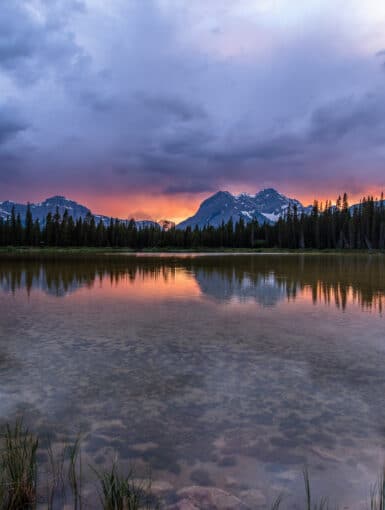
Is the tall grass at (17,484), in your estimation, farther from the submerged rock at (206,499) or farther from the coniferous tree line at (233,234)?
the coniferous tree line at (233,234)

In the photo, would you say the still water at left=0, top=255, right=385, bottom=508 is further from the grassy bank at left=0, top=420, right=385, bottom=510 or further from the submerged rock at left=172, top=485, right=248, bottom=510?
the grassy bank at left=0, top=420, right=385, bottom=510

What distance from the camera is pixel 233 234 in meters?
149

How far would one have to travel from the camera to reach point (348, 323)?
40.5 feet

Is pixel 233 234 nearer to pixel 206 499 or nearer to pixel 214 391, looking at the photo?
pixel 214 391

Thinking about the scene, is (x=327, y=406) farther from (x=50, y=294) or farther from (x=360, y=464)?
(x=50, y=294)

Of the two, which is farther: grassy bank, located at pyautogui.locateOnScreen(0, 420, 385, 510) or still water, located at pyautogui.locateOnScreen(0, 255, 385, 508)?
still water, located at pyautogui.locateOnScreen(0, 255, 385, 508)

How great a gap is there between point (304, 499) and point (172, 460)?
1623 millimetres

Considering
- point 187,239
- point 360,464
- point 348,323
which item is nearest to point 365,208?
point 187,239

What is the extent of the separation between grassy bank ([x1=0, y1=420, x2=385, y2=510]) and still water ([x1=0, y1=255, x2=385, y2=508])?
24 centimetres

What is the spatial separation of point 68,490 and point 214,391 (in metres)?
3.22

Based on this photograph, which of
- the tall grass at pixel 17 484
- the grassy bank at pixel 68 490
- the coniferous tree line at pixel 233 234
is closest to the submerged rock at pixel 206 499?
the grassy bank at pixel 68 490

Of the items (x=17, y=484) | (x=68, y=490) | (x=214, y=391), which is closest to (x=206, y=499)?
(x=68, y=490)

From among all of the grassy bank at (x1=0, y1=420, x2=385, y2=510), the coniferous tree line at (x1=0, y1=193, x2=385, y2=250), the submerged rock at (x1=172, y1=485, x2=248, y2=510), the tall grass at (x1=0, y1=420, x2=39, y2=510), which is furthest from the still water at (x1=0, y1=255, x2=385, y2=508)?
the coniferous tree line at (x1=0, y1=193, x2=385, y2=250)

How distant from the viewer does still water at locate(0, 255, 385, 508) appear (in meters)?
4.50
